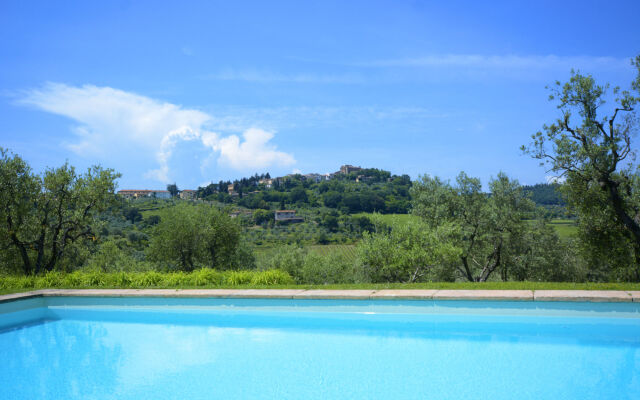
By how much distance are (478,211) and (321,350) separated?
13.7 metres

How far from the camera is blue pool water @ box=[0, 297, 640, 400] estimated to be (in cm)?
520

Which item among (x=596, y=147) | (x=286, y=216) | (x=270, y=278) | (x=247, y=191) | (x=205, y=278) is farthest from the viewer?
(x=247, y=191)

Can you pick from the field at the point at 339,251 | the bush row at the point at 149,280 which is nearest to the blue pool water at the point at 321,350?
the bush row at the point at 149,280

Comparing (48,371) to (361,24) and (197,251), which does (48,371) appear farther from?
(361,24)

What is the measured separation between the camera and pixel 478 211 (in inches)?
727

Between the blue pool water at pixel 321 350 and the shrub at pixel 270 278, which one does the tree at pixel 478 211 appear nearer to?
the shrub at pixel 270 278

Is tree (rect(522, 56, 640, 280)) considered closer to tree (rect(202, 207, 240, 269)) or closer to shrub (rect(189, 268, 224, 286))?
shrub (rect(189, 268, 224, 286))

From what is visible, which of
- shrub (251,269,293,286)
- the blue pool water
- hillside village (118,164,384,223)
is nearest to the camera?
the blue pool water

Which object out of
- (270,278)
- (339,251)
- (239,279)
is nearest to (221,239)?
(239,279)

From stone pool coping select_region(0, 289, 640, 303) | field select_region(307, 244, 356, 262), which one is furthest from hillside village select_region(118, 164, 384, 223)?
stone pool coping select_region(0, 289, 640, 303)

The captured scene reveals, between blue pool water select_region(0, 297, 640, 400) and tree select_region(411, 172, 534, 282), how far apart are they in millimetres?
10850

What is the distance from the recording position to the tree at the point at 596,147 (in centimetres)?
1252

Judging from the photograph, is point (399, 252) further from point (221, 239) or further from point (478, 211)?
point (221, 239)

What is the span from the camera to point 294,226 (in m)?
60.9
